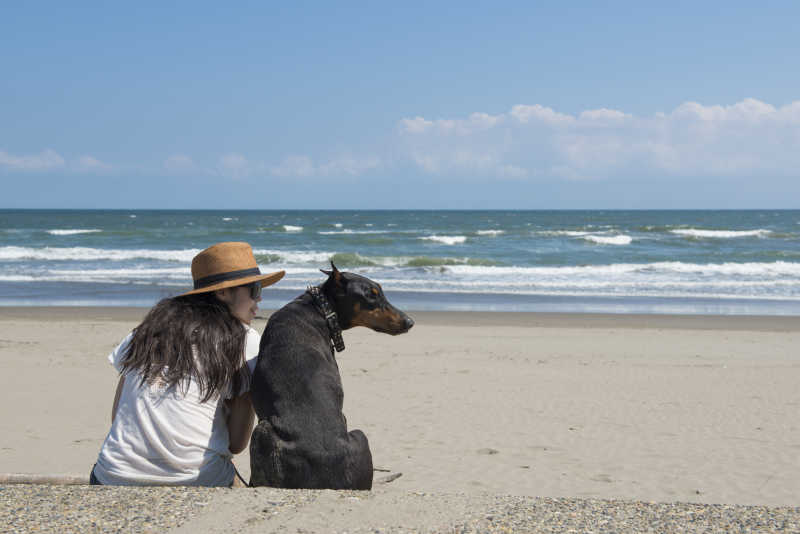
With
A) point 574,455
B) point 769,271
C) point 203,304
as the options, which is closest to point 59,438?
point 203,304

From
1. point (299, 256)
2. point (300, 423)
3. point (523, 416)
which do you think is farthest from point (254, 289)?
point (299, 256)

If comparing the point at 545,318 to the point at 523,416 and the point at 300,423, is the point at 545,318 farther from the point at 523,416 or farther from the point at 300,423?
the point at 300,423

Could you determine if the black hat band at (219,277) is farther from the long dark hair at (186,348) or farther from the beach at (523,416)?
the beach at (523,416)

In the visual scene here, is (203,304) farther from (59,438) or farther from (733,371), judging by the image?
(733,371)

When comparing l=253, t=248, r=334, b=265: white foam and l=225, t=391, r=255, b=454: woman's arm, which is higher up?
l=225, t=391, r=255, b=454: woman's arm

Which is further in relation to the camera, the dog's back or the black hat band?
the black hat band

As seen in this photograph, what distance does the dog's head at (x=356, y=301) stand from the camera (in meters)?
3.13

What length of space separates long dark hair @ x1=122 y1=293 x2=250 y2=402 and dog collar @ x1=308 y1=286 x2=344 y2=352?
0.36 metres

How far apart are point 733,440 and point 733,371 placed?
9.23 feet

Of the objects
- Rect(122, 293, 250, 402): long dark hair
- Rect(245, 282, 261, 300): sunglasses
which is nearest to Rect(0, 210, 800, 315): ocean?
Rect(245, 282, 261, 300): sunglasses

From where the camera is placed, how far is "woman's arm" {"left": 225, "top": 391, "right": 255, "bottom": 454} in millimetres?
2865

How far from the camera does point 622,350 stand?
9.33 m

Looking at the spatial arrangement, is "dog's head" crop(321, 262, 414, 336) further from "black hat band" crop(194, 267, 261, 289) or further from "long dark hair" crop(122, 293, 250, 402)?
"long dark hair" crop(122, 293, 250, 402)

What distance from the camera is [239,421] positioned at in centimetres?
289
